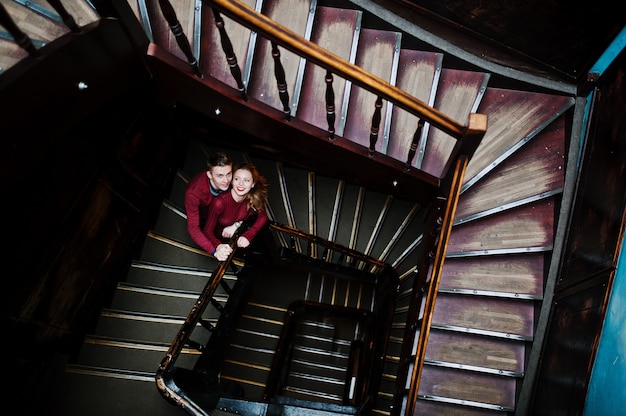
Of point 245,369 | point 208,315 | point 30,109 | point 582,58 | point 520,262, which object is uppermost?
point 582,58

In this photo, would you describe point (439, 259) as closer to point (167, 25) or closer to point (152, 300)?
point (167, 25)

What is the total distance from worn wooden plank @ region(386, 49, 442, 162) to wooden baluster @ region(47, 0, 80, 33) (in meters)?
2.51

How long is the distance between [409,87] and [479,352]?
2.52 meters

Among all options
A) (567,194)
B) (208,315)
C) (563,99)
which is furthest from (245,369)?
(563,99)

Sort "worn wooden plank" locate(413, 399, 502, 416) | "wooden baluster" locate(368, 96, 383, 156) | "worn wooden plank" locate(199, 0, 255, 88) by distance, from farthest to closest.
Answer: "worn wooden plank" locate(413, 399, 502, 416)
"worn wooden plank" locate(199, 0, 255, 88)
"wooden baluster" locate(368, 96, 383, 156)

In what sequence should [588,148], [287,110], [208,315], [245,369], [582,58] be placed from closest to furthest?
[287,110] → [588,148] → [582,58] → [208,315] → [245,369]

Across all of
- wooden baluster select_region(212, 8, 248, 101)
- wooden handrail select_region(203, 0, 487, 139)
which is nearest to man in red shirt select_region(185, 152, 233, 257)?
wooden baluster select_region(212, 8, 248, 101)

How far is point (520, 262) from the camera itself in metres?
4.32

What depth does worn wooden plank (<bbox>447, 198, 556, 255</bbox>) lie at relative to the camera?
167 inches

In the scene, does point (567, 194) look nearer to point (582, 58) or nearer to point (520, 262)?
point (520, 262)

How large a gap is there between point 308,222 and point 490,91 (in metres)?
2.40

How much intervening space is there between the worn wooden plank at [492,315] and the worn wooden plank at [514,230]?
51 centimetres

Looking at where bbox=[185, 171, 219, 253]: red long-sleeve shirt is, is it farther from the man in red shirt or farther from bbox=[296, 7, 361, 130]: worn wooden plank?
bbox=[296, 7, 361, 130]: worn wooden plank

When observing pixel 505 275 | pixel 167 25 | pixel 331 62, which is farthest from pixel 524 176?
pixel 167 25
